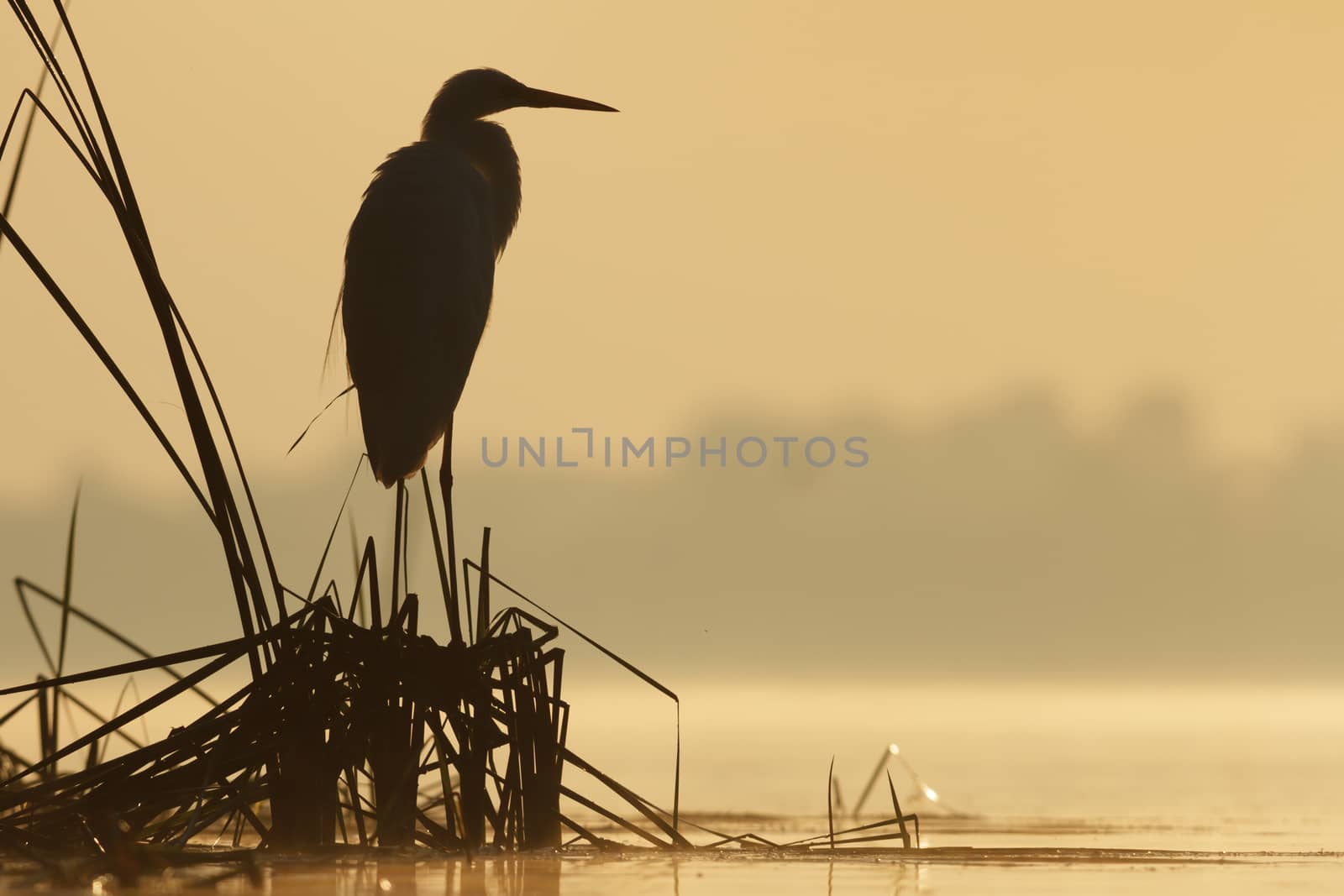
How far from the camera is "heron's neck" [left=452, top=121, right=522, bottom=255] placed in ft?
20.5

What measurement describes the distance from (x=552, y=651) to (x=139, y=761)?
0.75 m

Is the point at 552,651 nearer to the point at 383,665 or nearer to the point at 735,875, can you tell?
the point at 383,665

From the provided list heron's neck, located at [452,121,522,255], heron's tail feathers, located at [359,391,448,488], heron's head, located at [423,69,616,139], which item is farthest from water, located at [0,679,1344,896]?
heron's head, located at [423,69,616,139]

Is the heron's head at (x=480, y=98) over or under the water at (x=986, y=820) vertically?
over

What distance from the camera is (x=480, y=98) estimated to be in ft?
21.7

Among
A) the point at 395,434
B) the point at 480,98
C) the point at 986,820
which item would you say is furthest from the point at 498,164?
the point at 986,820

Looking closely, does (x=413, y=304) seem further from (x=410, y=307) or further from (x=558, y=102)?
(x=558, y=102)

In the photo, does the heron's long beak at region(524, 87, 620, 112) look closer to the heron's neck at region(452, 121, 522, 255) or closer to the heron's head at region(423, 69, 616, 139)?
the heron's head at region(423, 69, 616, 139)

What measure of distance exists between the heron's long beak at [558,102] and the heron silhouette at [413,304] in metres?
1.49

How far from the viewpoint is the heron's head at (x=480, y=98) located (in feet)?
21.3

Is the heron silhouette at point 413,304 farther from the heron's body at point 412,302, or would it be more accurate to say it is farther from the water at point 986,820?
the water at point 986,820

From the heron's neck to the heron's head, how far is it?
5.9 inches

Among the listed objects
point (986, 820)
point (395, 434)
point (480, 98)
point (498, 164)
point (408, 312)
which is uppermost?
point (480, 98)

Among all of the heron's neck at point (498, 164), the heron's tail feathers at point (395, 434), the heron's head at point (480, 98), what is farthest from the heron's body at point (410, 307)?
the heron's head at point (480, 98)
